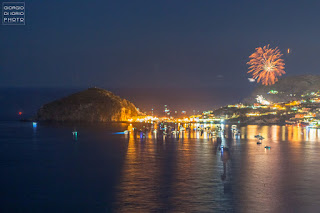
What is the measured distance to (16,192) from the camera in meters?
45.5

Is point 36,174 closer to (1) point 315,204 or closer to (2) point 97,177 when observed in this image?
(2) point 97,177

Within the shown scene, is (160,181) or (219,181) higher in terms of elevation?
(160,181)

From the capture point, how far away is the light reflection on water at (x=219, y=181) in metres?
39.6

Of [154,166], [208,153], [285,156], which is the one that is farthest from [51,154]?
[285,156]

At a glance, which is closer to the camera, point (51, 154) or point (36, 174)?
point (36, 174)

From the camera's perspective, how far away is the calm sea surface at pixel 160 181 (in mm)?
39625

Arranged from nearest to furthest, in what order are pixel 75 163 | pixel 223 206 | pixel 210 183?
pixel 223 206 → pixel 210 183 → pixel 75 163

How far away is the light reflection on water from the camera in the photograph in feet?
130

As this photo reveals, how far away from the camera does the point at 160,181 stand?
50.9m

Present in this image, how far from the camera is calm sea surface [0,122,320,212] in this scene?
3962 cm

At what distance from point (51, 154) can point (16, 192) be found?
36.1 metres

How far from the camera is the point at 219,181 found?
51.0 m

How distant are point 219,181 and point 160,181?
8225mm

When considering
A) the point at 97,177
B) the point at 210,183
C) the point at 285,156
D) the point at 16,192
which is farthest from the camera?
the point at 285,156
